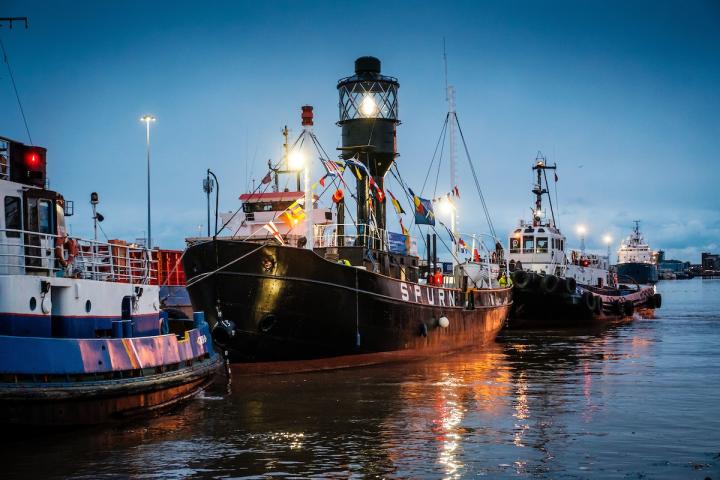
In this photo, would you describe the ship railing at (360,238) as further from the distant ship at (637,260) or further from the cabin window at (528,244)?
the distant ship at (637,260)

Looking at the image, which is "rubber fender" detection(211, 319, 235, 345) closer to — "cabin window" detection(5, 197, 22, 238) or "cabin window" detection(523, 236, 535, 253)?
"cabin window" detection(5, 197, 22, 238)

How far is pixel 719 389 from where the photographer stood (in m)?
17.6

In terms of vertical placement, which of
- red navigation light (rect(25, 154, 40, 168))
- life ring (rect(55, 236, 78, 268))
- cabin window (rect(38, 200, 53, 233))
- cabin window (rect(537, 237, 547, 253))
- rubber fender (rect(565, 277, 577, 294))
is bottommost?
rubber fender (rect(565, 277, 577, 294))

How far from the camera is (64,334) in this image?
1343 cm

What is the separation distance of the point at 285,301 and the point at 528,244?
104 feet

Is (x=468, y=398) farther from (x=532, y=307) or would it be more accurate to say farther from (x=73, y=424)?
(x=532, y=307)

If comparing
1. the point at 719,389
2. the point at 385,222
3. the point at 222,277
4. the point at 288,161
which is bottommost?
the point at 719,389

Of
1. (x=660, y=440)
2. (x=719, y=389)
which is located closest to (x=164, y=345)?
(x=660, y=440)

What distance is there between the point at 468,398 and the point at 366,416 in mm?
2978

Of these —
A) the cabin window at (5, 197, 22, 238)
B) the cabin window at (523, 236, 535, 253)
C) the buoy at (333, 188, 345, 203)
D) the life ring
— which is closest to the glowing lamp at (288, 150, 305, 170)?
the buoy at (333, 188, 345, 203)

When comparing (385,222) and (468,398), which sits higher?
(385,222)

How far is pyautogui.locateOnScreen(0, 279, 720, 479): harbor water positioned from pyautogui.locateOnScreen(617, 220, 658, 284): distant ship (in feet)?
372

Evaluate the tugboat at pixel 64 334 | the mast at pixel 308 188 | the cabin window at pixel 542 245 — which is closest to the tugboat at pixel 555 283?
the cabin window at pixel 542 245

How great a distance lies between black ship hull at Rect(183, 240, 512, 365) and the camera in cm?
1953
